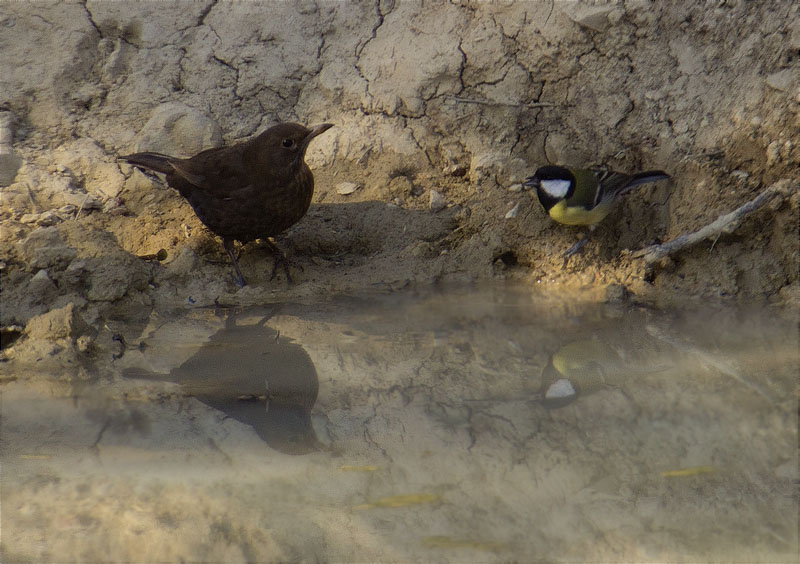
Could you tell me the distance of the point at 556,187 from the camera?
432 cm

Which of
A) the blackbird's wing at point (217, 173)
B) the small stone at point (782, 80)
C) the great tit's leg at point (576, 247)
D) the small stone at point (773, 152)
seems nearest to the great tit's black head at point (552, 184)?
the great tit's leg at point (576, 247)

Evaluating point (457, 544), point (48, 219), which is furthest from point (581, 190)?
point (48, 219)

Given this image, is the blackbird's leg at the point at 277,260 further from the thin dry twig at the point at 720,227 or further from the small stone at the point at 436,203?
the thin dry twig at the point at 720,227

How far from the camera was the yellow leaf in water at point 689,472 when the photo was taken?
102 inches

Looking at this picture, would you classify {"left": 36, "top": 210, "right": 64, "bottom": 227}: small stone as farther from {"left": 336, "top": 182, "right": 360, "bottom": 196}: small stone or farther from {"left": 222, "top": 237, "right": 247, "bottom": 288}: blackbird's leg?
{"left": 336, "top": 182, "right": 360, "bottom": 196}: small stone

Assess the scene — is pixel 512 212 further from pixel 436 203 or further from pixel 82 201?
pixel 82 201

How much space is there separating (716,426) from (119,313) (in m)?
3.02

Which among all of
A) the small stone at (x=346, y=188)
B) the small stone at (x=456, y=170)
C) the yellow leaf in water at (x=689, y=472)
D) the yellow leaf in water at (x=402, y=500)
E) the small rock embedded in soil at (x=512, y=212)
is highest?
the yellow leaf in water at (x=689, y=472)

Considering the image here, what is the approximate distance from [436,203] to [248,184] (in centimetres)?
122

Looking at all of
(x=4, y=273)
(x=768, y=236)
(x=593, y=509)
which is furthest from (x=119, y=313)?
(x=768, y=236)

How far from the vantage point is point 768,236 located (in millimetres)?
4164

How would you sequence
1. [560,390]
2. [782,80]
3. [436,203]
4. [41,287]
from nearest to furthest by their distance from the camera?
[560,390]
[41,287]
[782,80]
[436,203]

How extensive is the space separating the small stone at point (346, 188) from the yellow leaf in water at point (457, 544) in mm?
2985

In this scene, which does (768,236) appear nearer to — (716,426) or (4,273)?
(716,426)
